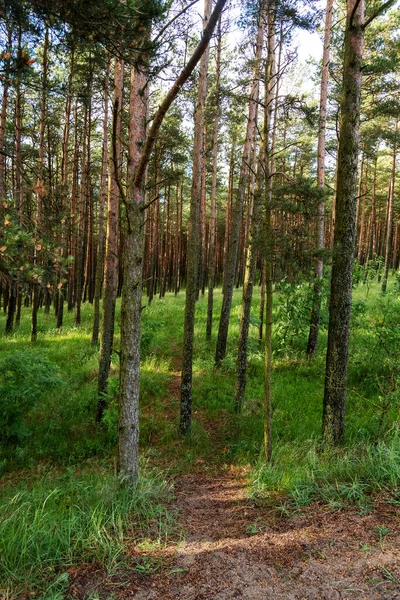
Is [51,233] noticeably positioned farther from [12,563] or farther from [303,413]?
[303,413]

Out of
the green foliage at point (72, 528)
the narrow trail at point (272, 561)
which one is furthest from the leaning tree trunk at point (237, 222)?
the narrow trail at point (272, 561)

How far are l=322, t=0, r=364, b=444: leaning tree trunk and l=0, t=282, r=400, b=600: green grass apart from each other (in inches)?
20.8

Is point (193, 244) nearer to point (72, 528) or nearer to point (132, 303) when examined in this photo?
point (132, 303)

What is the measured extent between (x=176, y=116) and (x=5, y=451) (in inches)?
625

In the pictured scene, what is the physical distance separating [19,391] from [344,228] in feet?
21.9

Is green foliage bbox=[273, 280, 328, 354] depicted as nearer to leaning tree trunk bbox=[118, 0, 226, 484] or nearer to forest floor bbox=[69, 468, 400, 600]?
leaning tree trunk bbox=[118, 0, 226, 484]

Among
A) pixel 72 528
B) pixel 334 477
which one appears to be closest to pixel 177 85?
pixel 72 528

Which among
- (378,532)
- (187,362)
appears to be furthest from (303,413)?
(378,532)

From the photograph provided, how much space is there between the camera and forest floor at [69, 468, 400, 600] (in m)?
2.91

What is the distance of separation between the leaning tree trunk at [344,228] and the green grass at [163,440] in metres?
0.53

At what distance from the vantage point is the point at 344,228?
18.0 ft

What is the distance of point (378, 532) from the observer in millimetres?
3406

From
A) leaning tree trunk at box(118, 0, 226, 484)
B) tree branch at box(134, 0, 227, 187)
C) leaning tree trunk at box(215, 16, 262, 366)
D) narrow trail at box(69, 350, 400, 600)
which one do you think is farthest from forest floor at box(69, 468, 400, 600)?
leaning tree trunk at box(215, 16, 262, 366)

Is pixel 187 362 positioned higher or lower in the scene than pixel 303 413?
higher
